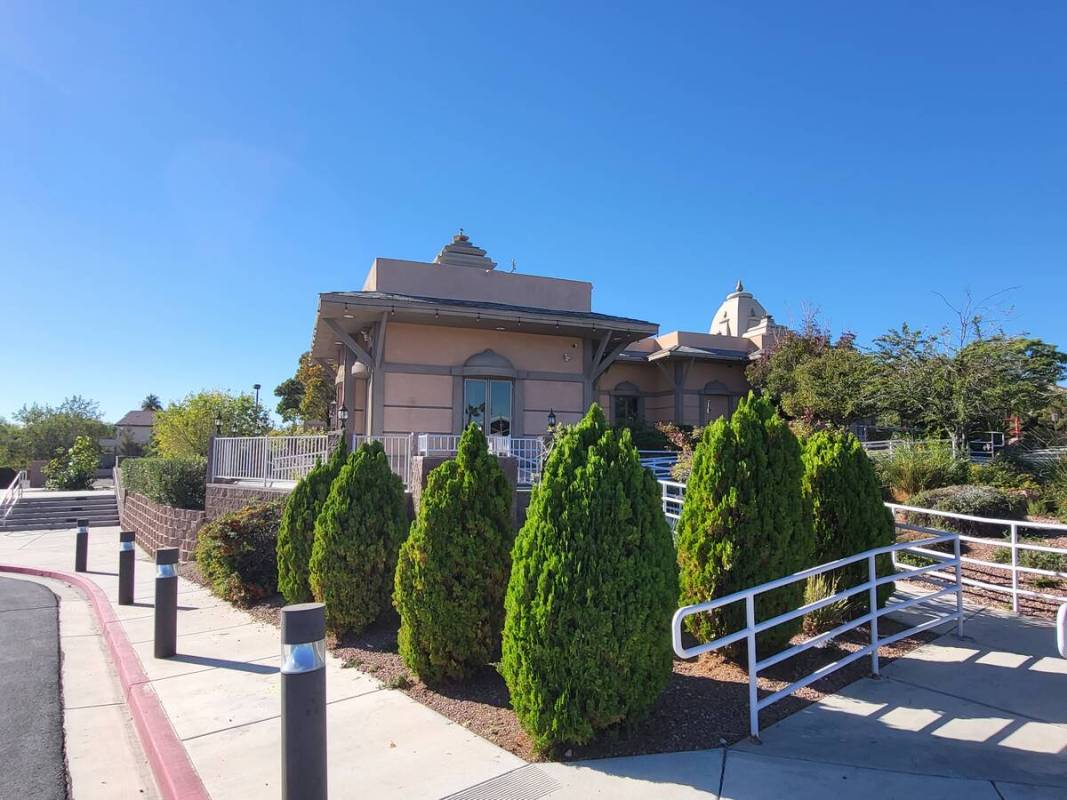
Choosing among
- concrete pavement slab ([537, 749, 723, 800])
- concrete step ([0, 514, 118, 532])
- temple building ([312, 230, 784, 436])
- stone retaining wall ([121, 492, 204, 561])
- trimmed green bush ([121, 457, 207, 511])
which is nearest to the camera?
concrete pavement slab ([537, 749, 723, 800])

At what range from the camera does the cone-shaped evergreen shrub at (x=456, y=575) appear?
5004 millimetres

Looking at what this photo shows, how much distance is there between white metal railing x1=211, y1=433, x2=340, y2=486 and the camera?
10.9 meters

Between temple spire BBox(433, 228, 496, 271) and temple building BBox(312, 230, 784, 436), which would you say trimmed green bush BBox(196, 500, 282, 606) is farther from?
temple spire BBox(433, 228, 496, 271)

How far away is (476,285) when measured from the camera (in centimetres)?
1573

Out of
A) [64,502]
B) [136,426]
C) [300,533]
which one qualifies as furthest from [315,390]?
[136,426]

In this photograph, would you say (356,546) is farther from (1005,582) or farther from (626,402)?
(626,402)

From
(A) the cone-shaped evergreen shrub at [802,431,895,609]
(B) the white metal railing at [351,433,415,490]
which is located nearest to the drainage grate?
(A) the cone-shaped evergreen shrub at [802,431,895,609]

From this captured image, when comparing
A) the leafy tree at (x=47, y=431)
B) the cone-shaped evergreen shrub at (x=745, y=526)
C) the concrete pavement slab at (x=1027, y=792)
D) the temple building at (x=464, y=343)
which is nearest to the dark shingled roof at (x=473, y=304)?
the temple building at (x=464, y=343)

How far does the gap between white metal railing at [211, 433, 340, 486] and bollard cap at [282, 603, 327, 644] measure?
7325 millimetres

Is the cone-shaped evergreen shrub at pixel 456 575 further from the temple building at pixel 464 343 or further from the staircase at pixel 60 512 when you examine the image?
the staircase at pixel 60 512

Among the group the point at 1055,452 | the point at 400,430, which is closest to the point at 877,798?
the point at 400,430

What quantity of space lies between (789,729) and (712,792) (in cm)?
111

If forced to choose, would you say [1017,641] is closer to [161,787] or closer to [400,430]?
[161,787]

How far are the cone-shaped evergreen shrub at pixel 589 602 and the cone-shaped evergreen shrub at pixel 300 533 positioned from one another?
153 inches
